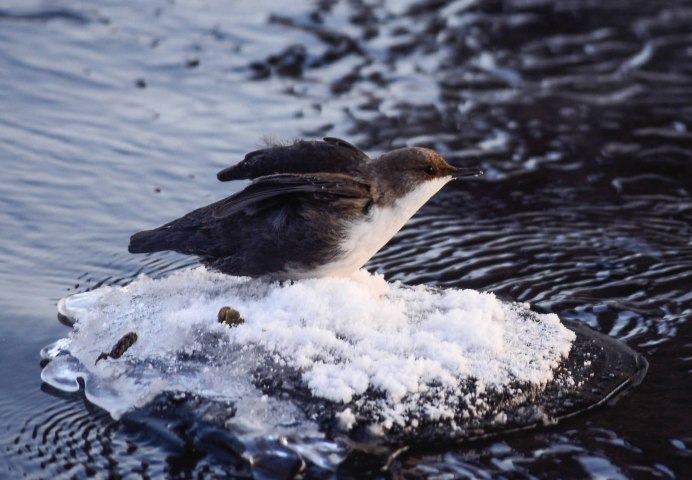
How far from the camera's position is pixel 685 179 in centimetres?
643

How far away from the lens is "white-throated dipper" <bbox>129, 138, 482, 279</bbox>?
160 inches

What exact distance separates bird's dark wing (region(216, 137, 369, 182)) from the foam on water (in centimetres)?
46

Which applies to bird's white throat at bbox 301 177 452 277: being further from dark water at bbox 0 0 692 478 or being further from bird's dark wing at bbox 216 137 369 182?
dark water at bbox 0 0 692 478

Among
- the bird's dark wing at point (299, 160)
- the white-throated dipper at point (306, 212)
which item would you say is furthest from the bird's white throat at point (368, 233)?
the bird's dark wing at point (299, 160)

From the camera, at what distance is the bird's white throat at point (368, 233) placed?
4078mm

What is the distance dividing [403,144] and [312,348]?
10.6 feet

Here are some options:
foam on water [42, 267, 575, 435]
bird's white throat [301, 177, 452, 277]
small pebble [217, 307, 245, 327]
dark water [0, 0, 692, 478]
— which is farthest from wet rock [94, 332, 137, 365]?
bird's white throat [301, 177, 452, 277]

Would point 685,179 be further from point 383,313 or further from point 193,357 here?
point 193,357

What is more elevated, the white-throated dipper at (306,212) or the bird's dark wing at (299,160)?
the bird's dark wing at (299,160)

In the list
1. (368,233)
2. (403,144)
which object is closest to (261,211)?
(368,233)

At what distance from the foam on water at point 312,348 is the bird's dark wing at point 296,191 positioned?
0.34 m

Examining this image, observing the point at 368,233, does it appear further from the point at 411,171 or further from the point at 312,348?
the point at 312,348

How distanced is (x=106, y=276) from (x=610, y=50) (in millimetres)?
5138

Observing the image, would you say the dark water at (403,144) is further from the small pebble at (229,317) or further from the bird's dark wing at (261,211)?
the bird's dark wing at (261,211)
